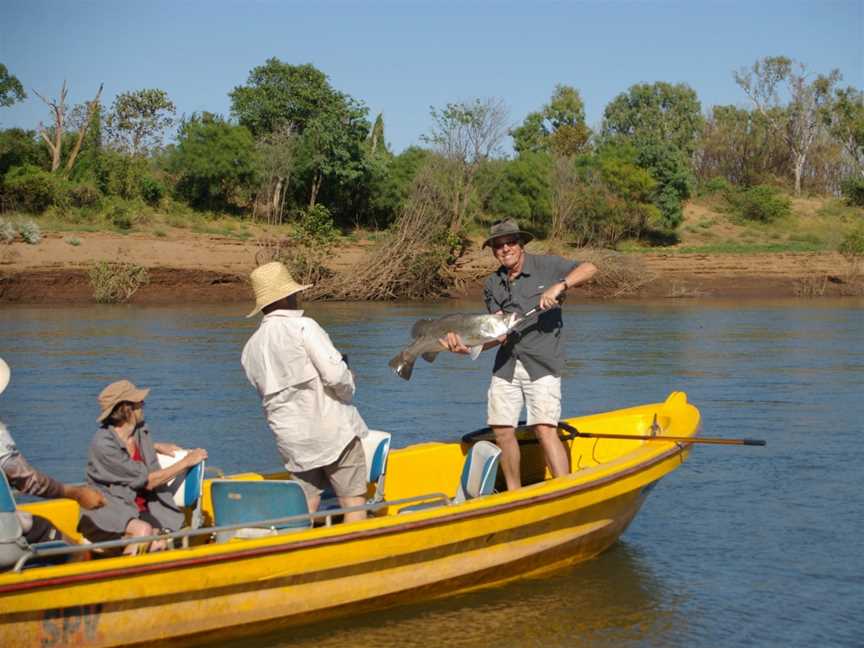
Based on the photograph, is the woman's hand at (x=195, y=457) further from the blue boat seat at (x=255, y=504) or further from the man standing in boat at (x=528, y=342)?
the man standing in boat at (x=528, y=342)

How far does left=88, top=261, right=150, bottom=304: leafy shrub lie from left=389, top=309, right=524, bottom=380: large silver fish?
68.1 ft

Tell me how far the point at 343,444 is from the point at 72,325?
16.9m

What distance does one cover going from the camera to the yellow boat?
5215 millimetres

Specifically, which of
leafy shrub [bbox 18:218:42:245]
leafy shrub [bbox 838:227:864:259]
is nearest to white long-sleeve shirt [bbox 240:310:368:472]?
leafy shrub [bbox 18:218:42:245]

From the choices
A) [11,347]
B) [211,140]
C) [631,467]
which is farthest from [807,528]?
[211,140]

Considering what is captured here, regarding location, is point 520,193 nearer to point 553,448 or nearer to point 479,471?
point 553,448

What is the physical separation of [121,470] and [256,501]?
64 centimetres

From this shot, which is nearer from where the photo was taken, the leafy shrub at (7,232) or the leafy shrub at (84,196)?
the leafy shrub at (7,232)

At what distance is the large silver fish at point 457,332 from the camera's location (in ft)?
21.5

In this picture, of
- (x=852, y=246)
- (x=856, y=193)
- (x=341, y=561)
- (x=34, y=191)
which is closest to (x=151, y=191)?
(x=34, y=191)

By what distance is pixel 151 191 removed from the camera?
33.5 metres

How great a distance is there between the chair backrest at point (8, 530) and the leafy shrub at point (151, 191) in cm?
2906

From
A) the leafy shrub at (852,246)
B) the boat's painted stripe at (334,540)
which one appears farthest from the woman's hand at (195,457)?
the leafy shrub at (852,246)

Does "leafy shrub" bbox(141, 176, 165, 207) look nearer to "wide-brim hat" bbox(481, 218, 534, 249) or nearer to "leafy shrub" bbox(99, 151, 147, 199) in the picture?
"leafy shrub" bbox(99, 151, 147, 199)
